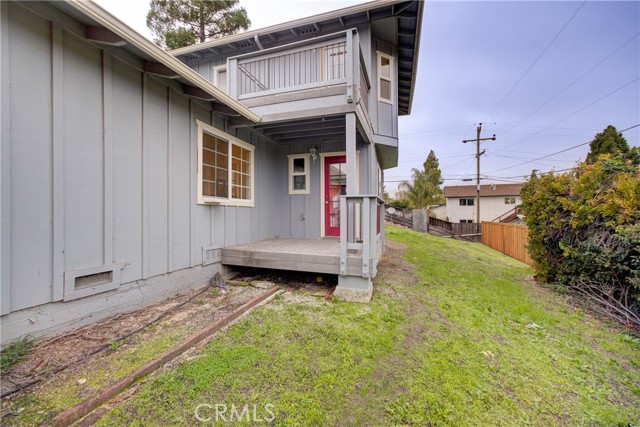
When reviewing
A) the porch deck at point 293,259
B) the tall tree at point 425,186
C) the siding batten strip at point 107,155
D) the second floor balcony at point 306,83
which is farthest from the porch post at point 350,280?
the tall tree at point 425,186

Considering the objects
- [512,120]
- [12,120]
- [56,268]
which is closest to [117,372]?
[56,268]

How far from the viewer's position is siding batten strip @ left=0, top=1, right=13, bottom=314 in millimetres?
2086

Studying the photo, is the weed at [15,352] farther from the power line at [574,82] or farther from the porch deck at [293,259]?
the power line at [574,82]

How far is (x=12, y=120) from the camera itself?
216cm

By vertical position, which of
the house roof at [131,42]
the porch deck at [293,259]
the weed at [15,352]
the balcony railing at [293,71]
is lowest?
the weed at [15,352]

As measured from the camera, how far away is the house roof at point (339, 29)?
5441mm

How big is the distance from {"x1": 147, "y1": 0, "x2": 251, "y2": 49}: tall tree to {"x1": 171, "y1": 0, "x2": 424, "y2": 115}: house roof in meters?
5.95

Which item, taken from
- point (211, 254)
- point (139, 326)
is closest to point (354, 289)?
point (211, 254)

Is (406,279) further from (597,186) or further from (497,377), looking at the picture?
(597,186)

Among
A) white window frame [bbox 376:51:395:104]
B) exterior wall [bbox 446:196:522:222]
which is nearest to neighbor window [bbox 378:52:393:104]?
white window frame [bbox 376:51:395:104]

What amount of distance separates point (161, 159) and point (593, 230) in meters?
7.27

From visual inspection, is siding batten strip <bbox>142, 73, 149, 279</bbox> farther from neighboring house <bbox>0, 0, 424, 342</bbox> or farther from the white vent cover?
the white vent cover

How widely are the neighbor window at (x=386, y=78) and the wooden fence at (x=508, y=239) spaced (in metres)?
7.76

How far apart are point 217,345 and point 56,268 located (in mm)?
1792
